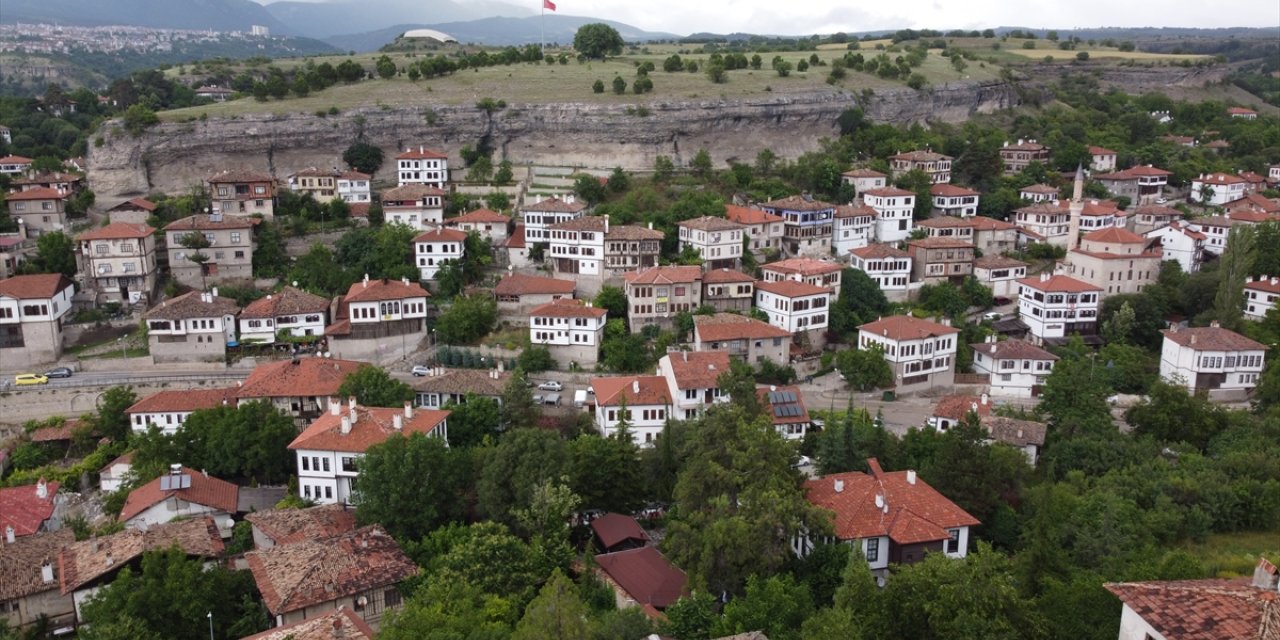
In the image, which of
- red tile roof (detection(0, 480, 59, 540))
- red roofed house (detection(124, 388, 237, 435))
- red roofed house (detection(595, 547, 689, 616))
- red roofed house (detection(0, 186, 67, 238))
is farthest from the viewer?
red roofed house (detection(0, 186, 67, 238))

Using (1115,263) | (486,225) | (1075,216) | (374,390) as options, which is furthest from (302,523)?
(1075,216)

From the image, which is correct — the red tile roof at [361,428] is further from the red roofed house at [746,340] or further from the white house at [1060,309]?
Result: the white house at [1060,309]

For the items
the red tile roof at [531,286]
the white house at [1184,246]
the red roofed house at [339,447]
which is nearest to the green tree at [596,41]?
the red tile roof at [531,286]

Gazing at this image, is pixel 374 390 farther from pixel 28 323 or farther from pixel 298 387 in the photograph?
pixel 28 323

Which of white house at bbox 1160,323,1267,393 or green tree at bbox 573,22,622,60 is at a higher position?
green tree at bbox 573,22,622,60

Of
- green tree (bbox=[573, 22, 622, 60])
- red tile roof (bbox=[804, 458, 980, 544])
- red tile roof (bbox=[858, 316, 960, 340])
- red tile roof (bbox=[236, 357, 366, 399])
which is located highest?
green tree (bbox=[573, 22, 622, 60])

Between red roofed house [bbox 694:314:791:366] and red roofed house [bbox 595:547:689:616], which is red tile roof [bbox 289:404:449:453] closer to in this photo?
red roofed house [bbox 595:547:689:616]

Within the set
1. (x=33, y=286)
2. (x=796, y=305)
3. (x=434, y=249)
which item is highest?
(x=434, y=249)

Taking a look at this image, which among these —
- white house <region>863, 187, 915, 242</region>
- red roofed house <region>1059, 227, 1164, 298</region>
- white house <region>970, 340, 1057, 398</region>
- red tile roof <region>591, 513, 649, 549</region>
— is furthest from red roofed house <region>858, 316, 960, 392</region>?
red tile roof <region>591, 513, 649, 549</region>
